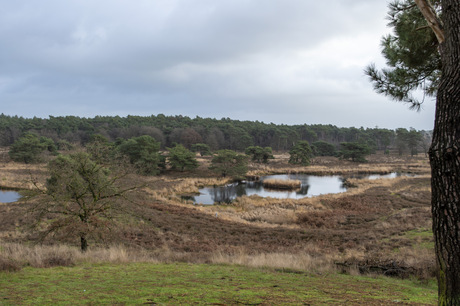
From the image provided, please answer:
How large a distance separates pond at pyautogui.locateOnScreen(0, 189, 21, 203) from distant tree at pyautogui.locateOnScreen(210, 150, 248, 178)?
23.6 meters

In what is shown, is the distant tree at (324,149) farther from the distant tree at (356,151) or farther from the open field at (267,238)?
the open field at (267,238)

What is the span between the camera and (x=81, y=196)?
10125 millimetres

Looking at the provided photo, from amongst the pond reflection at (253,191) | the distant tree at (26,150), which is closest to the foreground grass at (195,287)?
the pond reflection at (253,191)

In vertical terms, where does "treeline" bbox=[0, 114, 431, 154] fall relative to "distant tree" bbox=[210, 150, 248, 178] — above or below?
above

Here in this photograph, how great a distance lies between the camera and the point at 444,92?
Result: 127 inches

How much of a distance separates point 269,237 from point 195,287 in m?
9.56

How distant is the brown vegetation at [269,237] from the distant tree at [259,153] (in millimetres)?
30357

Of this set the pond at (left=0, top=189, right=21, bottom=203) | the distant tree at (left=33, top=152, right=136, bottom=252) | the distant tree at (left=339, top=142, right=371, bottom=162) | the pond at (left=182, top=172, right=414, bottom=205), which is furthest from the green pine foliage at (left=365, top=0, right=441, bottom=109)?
the distant tree at (left=339, top=142, right=371, bottom=162)

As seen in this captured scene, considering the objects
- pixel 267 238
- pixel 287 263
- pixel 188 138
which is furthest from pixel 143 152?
pixel 287 263

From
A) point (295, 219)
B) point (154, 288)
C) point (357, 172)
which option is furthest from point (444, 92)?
point (357, 172)

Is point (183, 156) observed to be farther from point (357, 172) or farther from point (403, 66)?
point (403, 66)

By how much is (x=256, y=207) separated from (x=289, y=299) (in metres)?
21.0

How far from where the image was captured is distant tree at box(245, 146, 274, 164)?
58.6 meters

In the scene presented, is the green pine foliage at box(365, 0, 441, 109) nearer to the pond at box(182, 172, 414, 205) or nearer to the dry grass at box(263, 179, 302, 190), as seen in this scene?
the pond at box(182, 172, 414, 205)
